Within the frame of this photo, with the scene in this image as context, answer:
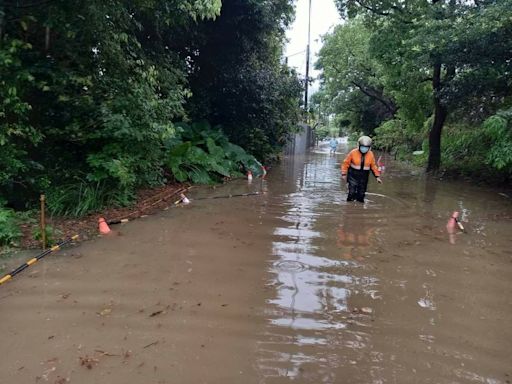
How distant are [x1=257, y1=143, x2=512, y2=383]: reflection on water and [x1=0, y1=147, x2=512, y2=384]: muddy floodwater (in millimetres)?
16

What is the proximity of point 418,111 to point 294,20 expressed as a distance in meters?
7.69

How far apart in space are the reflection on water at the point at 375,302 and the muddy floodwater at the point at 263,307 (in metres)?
0.02

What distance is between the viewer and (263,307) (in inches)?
168

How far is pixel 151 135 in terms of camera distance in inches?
328

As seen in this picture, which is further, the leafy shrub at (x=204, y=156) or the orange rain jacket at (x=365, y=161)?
the leafy shrub at (x=204, y=156)

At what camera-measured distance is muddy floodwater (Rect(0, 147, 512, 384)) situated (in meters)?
3.27

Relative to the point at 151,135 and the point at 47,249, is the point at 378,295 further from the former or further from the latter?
the point at 151,135

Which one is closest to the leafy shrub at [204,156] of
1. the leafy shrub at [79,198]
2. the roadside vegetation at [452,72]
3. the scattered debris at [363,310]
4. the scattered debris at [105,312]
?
the leafy shrub at [79,198]

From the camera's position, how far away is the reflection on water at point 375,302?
332cm

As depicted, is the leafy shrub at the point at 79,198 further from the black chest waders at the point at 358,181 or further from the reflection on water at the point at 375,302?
the black chest waders at the point at 358,181

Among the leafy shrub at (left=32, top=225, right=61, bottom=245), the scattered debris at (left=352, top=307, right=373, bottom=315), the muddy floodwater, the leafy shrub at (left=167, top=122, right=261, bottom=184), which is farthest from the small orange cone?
the leafy shrub at (left=167, top=122, right=261, bottom=184)

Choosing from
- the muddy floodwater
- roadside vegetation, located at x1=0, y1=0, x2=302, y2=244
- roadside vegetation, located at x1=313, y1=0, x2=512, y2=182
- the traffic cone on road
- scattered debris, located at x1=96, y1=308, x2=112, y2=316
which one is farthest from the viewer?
roadside vegetation, located at x1=313, y1=0, x2=512, y2=182

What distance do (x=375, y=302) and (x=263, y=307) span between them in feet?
3.70

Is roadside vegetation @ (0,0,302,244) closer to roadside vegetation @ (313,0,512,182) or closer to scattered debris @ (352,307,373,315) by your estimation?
scattered debris @ (352,307,373,315)
